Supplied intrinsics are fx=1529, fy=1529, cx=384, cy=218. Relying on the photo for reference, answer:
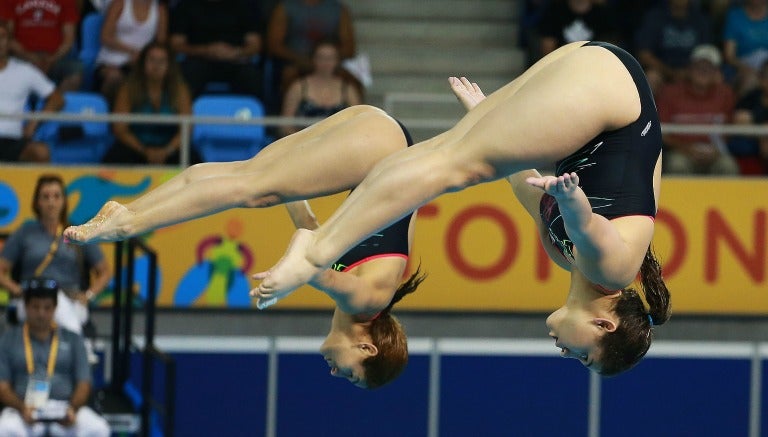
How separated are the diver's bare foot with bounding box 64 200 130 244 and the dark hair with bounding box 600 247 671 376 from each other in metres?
1.91

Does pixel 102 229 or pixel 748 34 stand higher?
pixel 748 34

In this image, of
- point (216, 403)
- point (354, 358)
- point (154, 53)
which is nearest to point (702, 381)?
point (216, 403)

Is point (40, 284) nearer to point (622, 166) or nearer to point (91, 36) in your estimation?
point (91, 36)

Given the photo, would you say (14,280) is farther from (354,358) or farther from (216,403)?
(354,358)

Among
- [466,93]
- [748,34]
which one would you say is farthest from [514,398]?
[466,93]

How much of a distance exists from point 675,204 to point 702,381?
1.47 metres

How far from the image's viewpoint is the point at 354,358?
20.7ft

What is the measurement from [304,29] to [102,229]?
222 inches

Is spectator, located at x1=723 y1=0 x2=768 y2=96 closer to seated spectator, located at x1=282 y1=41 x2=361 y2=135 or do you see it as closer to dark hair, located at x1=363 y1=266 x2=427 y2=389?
seated spectator, located at x1=282 y1=41 x2=361 y2=135

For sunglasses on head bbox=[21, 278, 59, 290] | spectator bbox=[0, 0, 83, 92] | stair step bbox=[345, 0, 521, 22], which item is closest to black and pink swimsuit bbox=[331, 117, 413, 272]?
sunglasses on head bbox=[21, 278, 59, 290]

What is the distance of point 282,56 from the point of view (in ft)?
A: 36.8

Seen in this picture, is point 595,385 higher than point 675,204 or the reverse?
the reverse

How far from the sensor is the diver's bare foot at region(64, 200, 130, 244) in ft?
19.2

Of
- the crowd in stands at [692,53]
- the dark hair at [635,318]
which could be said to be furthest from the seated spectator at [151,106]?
the dark hair at [635,318]
